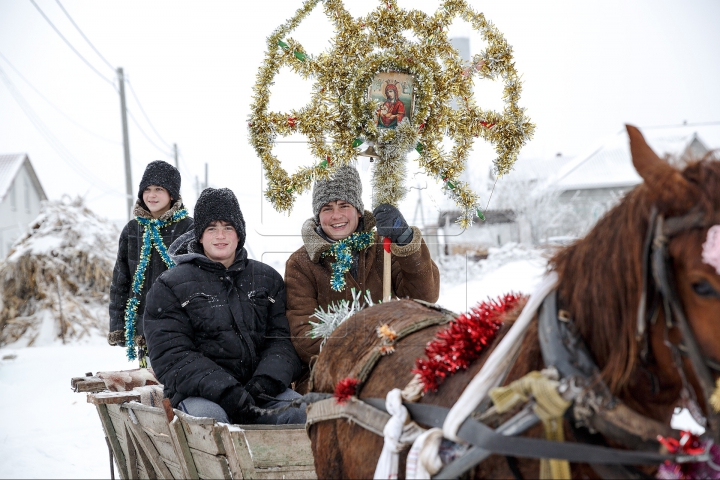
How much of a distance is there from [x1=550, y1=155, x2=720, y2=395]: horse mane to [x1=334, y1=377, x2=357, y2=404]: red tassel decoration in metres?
0.98

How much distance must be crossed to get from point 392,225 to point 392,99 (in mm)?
693

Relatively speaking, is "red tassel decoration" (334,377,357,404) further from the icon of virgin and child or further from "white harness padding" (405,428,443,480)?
the icon of virgin and child

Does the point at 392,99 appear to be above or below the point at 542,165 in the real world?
below

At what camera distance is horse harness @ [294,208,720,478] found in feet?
4.04

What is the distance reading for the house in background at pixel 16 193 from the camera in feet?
78.2

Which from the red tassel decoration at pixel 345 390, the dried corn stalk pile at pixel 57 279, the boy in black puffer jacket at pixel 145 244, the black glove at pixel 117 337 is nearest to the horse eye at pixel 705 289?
the red tassel decoration at pixel 345 390

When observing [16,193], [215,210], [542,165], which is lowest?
[215,210]

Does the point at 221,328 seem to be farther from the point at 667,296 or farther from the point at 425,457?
the point at 667,296

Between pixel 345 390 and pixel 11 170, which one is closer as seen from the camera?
pixel 345 390

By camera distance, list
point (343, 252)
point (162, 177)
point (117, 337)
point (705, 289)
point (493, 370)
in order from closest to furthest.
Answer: point (705, 289) → point (493, 370) → point (343, 252) → point (162, 177) → point (117, 337)

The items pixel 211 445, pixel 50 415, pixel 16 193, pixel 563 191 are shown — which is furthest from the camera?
pixel 16 193

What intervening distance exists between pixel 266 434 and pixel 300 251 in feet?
3.47

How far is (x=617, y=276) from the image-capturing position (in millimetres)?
1314

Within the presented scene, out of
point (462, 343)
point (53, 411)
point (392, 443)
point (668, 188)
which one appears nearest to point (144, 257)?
point (53, 411)
